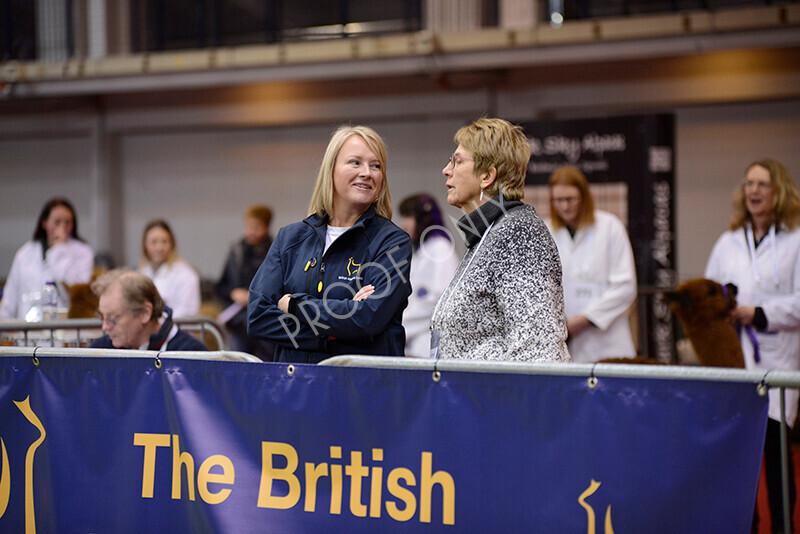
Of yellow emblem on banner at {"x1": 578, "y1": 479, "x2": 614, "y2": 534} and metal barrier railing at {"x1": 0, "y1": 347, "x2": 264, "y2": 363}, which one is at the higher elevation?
metal barrier railing at {"x1": 0, "y1": 347, "x2": 264, "y2": 363}

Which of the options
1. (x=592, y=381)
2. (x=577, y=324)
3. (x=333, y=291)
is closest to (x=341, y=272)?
(x=333, y=291)

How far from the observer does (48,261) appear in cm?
599

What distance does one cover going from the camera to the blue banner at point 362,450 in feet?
6.59

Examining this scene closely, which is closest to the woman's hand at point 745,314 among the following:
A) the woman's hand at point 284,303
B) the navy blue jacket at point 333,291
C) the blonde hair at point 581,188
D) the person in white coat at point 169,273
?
the blonde hair at point 581,188

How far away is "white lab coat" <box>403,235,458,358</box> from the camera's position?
5.34m

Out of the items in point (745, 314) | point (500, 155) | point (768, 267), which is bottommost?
point (745, 314)

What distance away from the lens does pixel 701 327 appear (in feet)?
13.0

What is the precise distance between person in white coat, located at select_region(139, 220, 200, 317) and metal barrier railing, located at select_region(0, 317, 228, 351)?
855mm

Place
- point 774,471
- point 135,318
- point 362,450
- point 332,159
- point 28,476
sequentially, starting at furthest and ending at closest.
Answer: point 774,471
point 135,318
point 332,159
point 28,476
point 362,450

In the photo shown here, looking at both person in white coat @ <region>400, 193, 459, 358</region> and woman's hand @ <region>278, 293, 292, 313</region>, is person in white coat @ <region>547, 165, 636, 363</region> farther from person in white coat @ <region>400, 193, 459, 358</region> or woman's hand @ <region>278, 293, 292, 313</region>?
woman's hand @ <region>278, 293, 292, 313</region>

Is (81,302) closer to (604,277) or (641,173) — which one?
(604,277)

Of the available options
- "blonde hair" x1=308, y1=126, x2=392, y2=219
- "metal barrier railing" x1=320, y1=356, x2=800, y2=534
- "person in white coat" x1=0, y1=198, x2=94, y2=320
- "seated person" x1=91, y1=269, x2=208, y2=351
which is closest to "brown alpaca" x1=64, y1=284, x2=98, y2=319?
"person in white coat" x1=0, y1=198, x2=94, y2=320

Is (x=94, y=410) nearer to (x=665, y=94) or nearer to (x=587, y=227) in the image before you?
(x=587, y=227)

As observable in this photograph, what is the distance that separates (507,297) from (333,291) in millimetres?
738
